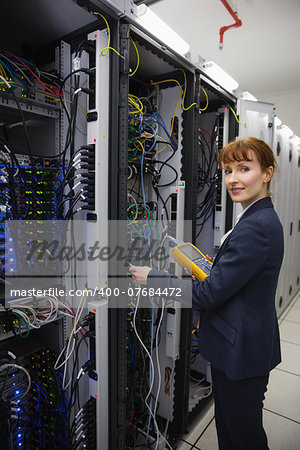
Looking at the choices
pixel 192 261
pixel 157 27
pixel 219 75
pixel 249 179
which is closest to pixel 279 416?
pixel 192 261

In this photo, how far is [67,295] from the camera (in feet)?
4.63

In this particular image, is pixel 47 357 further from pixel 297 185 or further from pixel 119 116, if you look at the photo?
pixel 297 185

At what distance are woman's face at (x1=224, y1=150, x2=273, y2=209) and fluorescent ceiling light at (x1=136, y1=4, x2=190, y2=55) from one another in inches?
27.8

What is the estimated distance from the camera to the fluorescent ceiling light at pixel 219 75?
1.68 meters

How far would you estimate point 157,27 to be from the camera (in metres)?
1.27

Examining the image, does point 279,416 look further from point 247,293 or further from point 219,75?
point 219,75

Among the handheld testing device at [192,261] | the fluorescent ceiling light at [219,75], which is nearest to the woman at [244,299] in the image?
the handheld testing device at [192,261]

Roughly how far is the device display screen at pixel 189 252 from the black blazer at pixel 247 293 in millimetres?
280

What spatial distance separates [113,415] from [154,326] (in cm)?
55

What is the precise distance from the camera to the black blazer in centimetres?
97

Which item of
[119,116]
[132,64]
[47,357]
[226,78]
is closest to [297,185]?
[226,78]

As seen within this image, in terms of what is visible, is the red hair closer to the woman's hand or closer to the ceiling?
the woman's hand

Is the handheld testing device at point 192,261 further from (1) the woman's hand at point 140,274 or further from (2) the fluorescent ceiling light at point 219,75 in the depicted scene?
(2) the fluorescent ceiling light at point 219,75

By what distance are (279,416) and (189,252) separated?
1503mm
